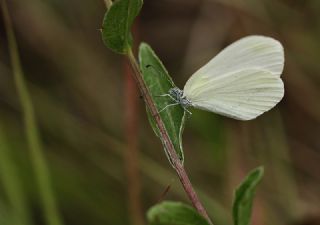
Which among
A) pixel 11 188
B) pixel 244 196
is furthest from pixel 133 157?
pixel 244 196

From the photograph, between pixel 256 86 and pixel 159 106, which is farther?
pixel 256 86

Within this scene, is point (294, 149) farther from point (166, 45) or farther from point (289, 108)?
point (166, 45)

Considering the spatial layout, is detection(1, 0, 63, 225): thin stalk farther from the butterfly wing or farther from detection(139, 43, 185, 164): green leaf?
detection(139, 43, 185, 164): green leaf

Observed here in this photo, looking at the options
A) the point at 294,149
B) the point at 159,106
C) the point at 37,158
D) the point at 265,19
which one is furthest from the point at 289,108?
the point at 159,106

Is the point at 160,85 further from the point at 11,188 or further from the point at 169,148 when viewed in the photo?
the point at 11,188

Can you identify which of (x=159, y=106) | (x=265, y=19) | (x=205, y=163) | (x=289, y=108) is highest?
(x=265, y=19)

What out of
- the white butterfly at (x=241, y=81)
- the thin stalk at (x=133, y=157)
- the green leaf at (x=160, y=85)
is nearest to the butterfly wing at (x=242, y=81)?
the white butterfly at (x=241, y=81)
